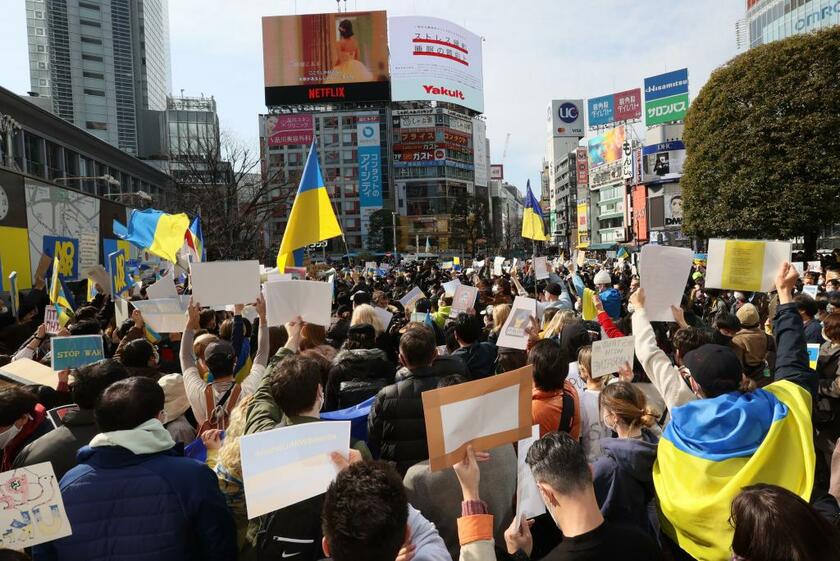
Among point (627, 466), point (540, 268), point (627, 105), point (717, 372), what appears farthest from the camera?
point (627, 105)

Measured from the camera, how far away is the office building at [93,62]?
66062 mm

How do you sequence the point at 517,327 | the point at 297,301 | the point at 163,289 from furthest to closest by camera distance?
1. the point at 163,289
2. the point at 517,327
3. the point at 297,301

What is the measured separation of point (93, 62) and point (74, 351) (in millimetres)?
77493

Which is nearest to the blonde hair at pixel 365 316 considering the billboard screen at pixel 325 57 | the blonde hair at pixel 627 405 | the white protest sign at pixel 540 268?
the blonde hair at pixel 627 405

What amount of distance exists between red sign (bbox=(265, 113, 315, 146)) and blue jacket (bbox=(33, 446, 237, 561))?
279 feet

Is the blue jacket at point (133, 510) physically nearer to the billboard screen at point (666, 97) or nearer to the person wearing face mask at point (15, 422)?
the person wearing face mask at point (15, 422)

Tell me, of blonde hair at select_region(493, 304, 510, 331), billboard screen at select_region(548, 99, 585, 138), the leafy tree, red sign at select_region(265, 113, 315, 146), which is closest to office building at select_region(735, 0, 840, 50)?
the leafy tree

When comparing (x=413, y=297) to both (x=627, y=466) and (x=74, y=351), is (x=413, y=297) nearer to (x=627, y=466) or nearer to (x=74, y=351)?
(x=74, y=351)

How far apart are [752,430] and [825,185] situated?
93.4 feet

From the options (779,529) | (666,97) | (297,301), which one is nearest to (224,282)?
(297,301)

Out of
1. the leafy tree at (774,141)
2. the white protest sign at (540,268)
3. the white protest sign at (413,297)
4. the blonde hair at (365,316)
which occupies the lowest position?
the white protest sign at (413,297)

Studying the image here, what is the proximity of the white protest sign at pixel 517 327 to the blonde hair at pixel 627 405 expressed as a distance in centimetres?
273

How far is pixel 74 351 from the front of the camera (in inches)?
196

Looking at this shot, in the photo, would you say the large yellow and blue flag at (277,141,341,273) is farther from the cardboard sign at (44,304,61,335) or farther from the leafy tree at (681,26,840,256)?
the leafy tree at (681,26,840,256)
